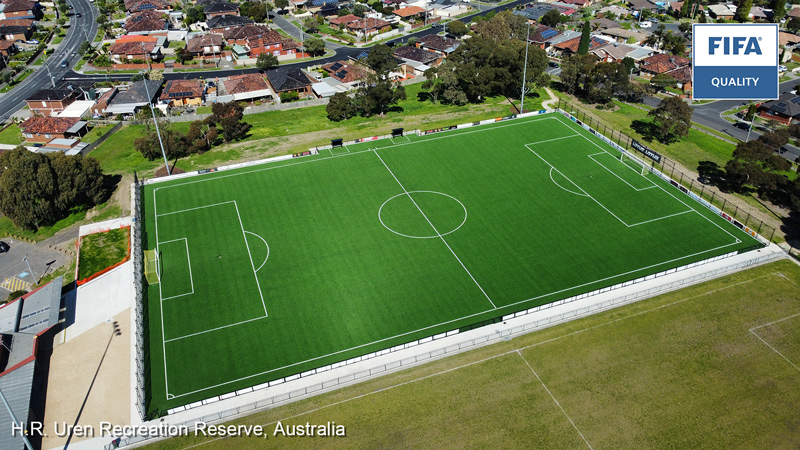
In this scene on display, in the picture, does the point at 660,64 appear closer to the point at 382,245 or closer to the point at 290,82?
the point at 290,82

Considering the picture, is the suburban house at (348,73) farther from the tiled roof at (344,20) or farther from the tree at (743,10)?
the tree at (743,10)

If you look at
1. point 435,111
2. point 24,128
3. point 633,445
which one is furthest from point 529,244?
point 24,128

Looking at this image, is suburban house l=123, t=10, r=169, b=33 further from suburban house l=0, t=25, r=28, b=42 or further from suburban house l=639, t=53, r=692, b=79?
suburban house l=639, t=53, r=692, b=79

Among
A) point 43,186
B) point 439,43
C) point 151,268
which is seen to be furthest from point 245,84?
point 151,268

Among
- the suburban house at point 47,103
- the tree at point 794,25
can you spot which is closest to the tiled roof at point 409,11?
the suburban house at point 47,103

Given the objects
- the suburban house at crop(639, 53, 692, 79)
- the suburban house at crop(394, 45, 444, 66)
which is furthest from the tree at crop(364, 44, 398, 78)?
the suburban house at crop(639, 53, 692, 79)
